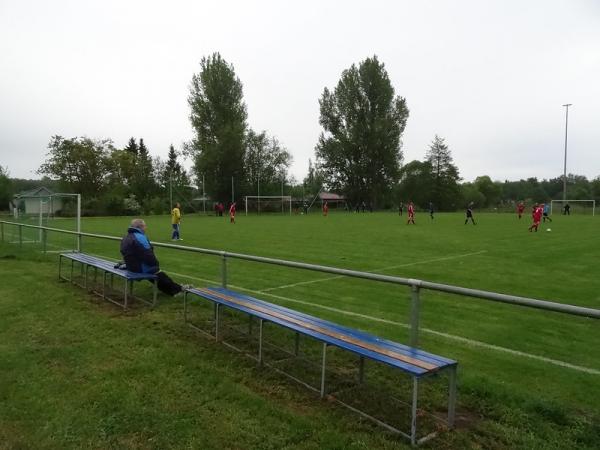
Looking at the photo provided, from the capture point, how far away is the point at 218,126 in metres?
66.4

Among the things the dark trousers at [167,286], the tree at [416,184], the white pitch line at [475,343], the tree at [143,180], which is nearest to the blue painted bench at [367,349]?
the white pitch line at [475,343]

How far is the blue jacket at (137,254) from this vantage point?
7.67 meters

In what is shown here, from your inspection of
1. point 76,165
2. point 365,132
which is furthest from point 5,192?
point 365,132

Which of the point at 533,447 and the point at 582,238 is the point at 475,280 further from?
the point at 582,238

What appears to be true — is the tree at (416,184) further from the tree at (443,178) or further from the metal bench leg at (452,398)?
the metal bench leg at (452,398)

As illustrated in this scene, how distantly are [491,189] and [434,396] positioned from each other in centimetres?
12466

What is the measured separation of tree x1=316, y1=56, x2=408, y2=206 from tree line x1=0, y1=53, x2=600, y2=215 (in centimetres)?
15

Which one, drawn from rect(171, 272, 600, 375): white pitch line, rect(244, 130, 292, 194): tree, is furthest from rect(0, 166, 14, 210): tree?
rect(171, 272, 600, 375): white pitch line

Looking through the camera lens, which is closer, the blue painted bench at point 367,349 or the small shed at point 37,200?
the blue painted bench at point 367,349

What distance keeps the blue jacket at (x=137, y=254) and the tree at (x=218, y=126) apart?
187 feet

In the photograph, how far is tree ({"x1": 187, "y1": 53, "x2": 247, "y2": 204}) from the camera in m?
64.1

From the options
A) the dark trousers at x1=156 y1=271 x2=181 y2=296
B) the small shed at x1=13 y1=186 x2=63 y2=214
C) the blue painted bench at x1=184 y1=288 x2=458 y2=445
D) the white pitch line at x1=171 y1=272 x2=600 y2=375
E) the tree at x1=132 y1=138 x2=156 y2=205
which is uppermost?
the tree at x1=132 y1=138 x2=156 y2=205

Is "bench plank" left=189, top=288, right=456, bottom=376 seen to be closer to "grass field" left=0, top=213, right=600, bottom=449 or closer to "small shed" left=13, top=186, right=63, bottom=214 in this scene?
"grass field" left=0, top=213, right=600, bottom=449

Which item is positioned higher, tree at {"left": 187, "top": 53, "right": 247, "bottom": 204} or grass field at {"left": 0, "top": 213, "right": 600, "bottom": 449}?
tree at {"left": 187, "top": 53, "right": 247, "bottom": 204}
